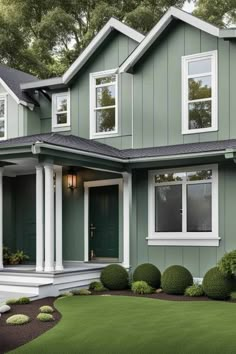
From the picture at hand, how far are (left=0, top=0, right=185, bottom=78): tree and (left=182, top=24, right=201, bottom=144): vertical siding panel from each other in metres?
12.7

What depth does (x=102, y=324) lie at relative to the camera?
7906 mm

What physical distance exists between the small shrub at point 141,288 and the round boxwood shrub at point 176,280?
34 cm

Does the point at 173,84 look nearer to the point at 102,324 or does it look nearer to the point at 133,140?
the point at 133,140

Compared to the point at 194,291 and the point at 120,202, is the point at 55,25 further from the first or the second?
the point at 194,291

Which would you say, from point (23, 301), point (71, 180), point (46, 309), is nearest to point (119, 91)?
point (71, 180)

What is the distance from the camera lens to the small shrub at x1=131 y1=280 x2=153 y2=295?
11.0 meters

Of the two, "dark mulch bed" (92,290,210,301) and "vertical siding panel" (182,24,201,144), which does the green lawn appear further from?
"vertical siding panel" (182,24,201,144)

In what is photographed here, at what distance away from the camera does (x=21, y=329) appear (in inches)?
307

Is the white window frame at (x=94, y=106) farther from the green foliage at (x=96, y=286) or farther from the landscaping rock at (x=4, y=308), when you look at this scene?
the landscaping rock at (x=4, y=308)

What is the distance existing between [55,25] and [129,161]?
52.5ft

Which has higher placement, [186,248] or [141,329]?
[186,248]

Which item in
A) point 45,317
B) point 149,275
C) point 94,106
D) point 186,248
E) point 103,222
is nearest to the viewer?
point 45,317

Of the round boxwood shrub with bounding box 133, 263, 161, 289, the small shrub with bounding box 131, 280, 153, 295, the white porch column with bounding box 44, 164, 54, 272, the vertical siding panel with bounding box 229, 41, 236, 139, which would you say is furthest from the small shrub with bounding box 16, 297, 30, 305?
the vertical siding panel with bounding box 229, 41, 236, 139

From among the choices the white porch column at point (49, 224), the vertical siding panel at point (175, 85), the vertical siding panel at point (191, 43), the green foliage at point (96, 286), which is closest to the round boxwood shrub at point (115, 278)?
the green foliage at point (96, 286)
